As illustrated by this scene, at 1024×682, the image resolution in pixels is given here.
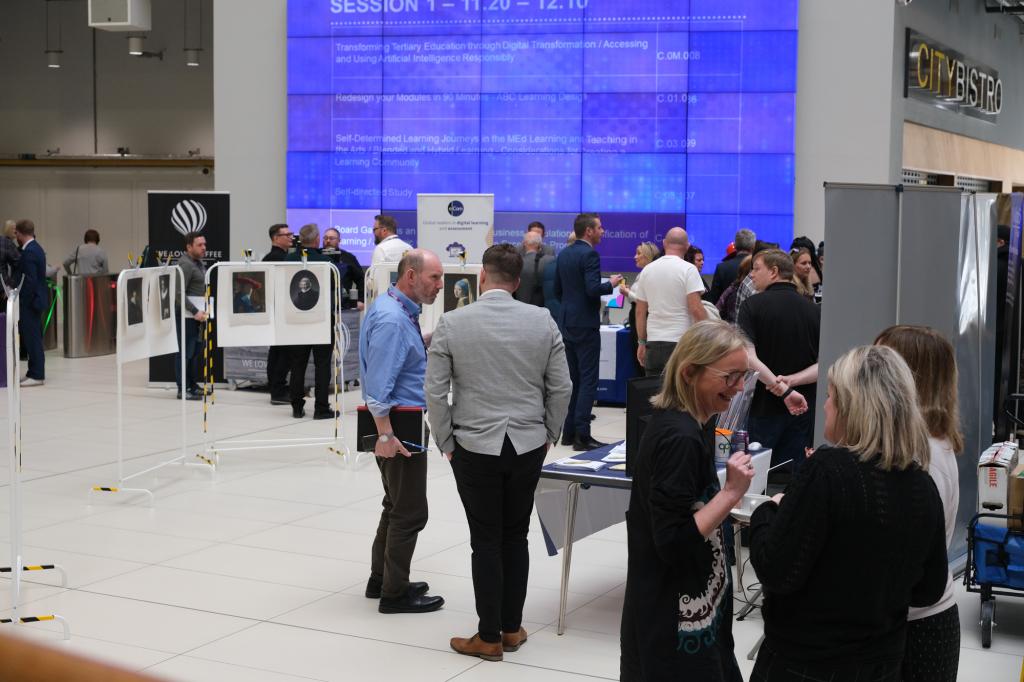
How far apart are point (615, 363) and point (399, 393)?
6279 mm

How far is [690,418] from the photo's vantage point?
267cm

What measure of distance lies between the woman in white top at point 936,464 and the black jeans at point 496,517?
1556 mm

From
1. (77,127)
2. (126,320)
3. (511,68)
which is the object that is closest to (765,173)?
(511,68)

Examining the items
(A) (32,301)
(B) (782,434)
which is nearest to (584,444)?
(B) (782,434)

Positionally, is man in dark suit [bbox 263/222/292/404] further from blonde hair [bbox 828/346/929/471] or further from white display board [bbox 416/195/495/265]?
blonde hair [bbox 828/346/929/471]

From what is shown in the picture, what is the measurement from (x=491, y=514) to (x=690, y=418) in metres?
1.86

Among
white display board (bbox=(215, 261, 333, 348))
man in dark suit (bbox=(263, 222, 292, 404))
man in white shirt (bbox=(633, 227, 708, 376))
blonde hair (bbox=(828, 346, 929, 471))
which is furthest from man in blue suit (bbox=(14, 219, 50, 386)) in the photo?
A: blonde hair (bbox=(828, 346, 929, 471))

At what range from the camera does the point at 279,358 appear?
1118 centimetres

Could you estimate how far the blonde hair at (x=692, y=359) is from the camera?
2693mm

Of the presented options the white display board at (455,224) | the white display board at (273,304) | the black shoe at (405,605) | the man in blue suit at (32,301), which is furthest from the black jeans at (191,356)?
the black shoe at (405,605)

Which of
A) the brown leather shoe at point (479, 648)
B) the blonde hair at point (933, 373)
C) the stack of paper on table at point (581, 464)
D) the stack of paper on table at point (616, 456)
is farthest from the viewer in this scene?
the stack of paper on table at point (616, 456)

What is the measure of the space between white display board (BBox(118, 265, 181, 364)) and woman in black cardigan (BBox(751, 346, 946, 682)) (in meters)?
5.79

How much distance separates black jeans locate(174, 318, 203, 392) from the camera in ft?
38.0

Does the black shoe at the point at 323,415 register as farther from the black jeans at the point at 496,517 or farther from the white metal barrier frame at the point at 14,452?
the black jeans at the point at 496,517
